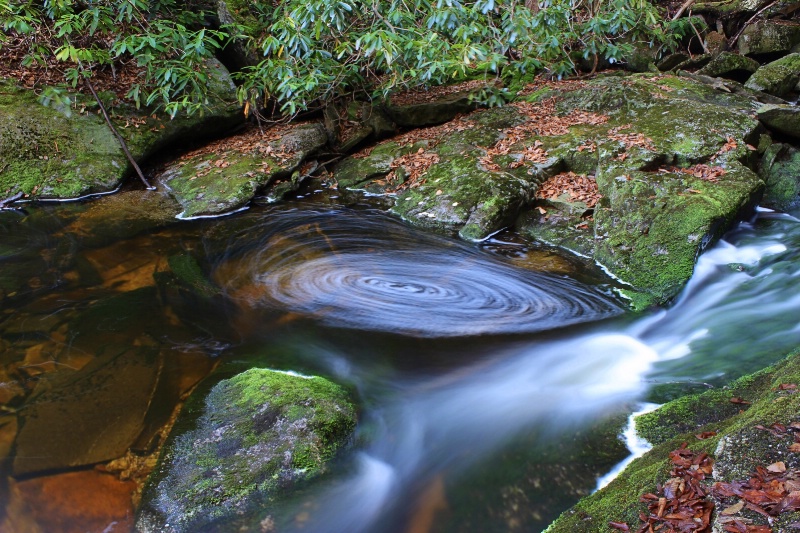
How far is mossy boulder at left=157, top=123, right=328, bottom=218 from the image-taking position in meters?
8.49

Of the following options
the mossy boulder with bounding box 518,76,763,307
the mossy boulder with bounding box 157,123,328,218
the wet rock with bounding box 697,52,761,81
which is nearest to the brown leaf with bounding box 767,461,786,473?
the mossy boulder with bounding box 518,76,763,307

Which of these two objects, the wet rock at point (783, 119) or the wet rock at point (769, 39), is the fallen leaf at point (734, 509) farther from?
the wet rock at point (769, 39)

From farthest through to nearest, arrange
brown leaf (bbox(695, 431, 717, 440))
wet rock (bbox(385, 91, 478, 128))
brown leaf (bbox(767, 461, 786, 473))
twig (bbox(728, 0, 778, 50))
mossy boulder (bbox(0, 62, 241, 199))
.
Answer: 1. twig (bbox(728, 0, 778, 50))
2. wet rock (bbox(385, 91, 478, 128))
3. mossy boulder (bbox(0, 62, 241, 199))
4. brown leaf (bbox(695, 431, 717, 440))
5. brown leaf (bbox(767, 461, 786, 473))

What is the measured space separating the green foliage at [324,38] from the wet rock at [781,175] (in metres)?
2.58

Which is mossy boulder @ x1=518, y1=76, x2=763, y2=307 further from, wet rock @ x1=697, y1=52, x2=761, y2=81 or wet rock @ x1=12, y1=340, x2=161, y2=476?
wet rock @ x1=12, y1=340, x2=161, y2=476

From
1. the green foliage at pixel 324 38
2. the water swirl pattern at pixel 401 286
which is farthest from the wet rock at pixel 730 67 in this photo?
the water swirl pattern at pixel 401 286

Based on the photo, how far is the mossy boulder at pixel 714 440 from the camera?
7.61 feet

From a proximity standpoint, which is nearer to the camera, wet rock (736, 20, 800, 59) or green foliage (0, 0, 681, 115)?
green foliage (0, 0, 681, 115)

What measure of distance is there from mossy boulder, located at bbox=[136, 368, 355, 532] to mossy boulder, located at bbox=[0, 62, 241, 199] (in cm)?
675

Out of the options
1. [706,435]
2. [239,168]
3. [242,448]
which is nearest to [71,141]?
[239,168]

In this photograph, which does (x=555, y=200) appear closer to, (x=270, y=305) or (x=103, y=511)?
(x=270, y=305)

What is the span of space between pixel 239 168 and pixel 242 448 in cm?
643

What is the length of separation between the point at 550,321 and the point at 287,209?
4.83 m

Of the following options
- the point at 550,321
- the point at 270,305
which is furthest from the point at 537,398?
the point at 270,305
